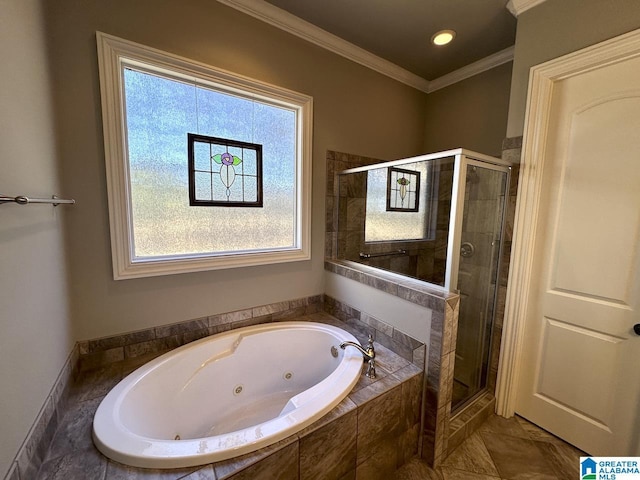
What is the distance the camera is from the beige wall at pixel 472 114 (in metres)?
2.20

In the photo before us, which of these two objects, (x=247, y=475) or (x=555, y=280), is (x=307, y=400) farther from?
(x=555, y=280)

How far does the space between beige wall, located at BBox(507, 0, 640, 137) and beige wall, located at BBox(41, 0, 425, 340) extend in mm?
1077

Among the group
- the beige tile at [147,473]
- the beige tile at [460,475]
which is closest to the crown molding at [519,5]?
the beige tile at [460,475]

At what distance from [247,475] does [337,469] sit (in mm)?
447

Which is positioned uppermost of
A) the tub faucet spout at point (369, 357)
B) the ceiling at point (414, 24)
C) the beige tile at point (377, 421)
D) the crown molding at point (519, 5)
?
the ceiling at point (414, 24)

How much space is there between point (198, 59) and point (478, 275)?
7.67ft

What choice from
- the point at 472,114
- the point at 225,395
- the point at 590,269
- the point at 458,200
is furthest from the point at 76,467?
the point at 472,114

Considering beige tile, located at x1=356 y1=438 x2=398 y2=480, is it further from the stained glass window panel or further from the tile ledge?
the stained glass window panel

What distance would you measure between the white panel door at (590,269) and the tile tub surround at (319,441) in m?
0.96

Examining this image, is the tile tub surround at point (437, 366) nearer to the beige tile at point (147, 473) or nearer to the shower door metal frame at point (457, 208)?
the shower door metal frame at point (457, 208)

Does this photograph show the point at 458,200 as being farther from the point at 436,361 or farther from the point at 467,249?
the point at 436,361

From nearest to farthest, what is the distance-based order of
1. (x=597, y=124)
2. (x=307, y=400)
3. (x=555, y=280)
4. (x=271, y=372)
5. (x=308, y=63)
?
(x=307, y=400), (x=597, y=124), (x=555, y=280), (x=271, y=372), (x=308, y=63)

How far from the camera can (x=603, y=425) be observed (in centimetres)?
149

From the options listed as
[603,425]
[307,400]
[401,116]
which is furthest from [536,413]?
[401,116]
